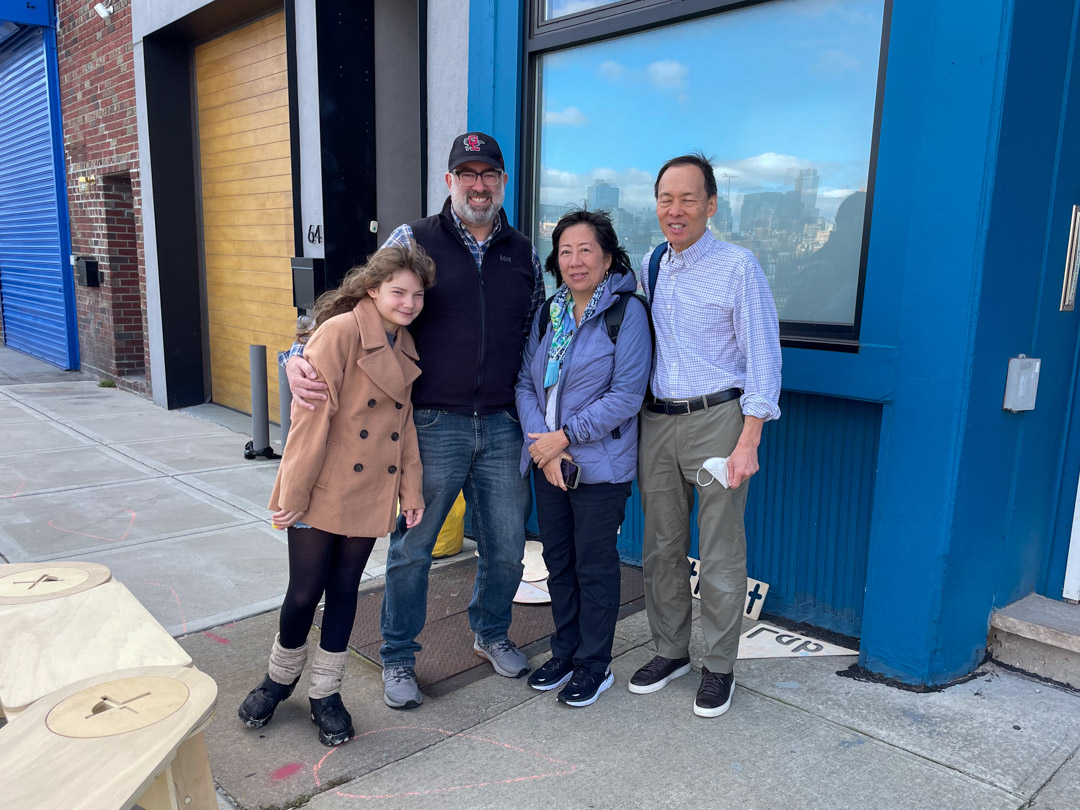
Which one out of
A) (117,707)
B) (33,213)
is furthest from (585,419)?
(33,213)

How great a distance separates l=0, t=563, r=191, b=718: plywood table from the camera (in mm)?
2078

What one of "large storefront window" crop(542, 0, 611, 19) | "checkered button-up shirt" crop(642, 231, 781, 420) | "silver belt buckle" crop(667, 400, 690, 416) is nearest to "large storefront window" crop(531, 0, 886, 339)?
"large storefront window" crop(542, 0, 611, 19)

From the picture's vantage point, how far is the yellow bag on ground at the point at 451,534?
4.47 m

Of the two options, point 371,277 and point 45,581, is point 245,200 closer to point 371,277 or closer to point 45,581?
point 371,277

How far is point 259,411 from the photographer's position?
6.61 meters

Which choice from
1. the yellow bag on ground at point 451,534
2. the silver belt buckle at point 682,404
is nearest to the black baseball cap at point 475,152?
the silver belt buckle at point 682,404

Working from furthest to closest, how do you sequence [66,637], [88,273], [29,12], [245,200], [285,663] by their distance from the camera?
[29,12] < [88,273] < [245,200] < [285,663] < [66,637]

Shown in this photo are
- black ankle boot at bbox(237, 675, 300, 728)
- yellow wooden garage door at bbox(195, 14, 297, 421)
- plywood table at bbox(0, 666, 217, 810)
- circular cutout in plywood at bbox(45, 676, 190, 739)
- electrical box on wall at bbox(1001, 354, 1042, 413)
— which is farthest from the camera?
yellow wooden garage door at bbox(195, 14, 297, 421)

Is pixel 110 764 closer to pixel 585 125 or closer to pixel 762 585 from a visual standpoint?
pixel 762 585

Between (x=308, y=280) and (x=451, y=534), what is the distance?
95.0 inches

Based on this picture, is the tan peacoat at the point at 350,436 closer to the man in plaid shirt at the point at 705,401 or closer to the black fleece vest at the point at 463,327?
the black fleece vest at the point at 463,327

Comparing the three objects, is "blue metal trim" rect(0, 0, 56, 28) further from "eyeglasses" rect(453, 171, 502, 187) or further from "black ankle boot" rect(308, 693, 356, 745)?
"black ankle boot" rect(308, 693, 356, 745)

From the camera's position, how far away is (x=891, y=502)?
307cm

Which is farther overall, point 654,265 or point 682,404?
point 654,265
